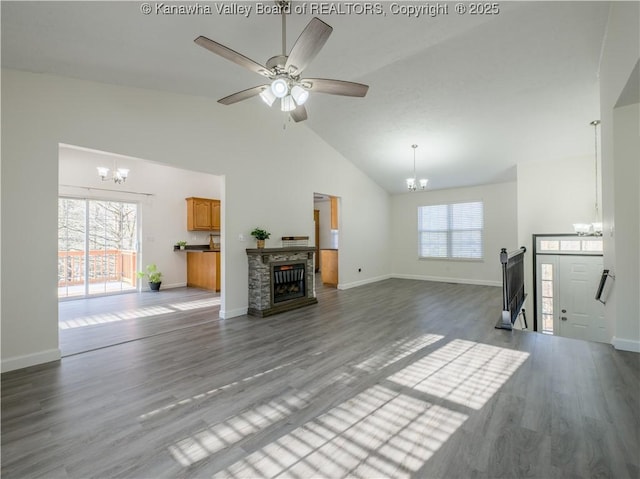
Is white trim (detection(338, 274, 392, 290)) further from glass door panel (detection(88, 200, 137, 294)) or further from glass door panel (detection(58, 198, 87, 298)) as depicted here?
glass door panel (detection(58, 198, 87, 298))

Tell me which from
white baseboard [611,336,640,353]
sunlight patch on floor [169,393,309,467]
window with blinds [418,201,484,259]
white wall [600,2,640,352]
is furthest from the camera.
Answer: window with blinds [418,201,484,259]

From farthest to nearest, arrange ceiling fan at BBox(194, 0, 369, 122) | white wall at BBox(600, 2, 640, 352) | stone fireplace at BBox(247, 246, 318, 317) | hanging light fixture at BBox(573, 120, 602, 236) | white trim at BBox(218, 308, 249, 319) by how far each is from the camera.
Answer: hanging light fixture at BBox(573, 120, 602, 236) < stone fireplace at BBox(247, 246, 318, 317) < white trim at BBox(218, 308, 249, 319) < white wall at BBox(600, 2, 640, 352) < ceiling fan at BBox(194, 0, 369, 122)

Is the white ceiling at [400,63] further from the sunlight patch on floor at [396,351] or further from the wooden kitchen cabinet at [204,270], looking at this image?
the wooden kitchen cabinet at [204,270]

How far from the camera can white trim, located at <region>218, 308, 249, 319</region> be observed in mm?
4617

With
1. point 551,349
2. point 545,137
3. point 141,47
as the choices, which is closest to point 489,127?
point 545,137

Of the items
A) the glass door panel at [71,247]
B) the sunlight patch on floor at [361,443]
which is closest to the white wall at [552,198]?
the sunlight patch on floor at [361,443]

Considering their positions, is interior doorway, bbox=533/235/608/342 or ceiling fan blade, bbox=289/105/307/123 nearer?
ceiling fan blade, bbox=289/105/307/123

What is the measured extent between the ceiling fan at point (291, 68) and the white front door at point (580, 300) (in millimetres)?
6319

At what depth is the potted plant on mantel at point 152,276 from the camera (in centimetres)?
687

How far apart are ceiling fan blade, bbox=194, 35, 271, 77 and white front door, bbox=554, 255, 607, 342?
23.2ft

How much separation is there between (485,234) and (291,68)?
7240 millimetres

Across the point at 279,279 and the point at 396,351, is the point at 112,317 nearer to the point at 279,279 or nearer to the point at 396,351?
the point at 279,279

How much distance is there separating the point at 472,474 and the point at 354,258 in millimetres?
6139

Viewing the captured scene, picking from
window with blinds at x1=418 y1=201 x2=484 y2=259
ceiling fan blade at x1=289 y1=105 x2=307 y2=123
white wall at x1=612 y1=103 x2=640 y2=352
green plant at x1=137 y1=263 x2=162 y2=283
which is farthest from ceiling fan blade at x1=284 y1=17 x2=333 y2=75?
window with blinds at x1=418 y1=201 x2=484 y2=259
